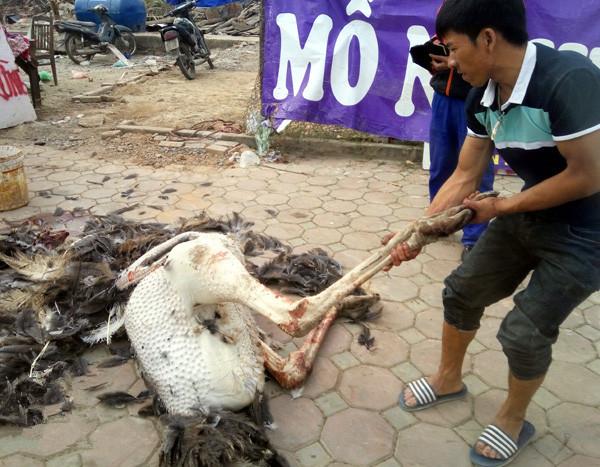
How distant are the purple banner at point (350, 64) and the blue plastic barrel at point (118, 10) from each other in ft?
29.1

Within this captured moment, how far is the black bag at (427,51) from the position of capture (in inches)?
139

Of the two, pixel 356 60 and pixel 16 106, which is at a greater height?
Result: pixel 356 60

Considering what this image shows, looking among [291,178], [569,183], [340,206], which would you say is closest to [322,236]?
[340,206]

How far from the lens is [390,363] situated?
2.87 m

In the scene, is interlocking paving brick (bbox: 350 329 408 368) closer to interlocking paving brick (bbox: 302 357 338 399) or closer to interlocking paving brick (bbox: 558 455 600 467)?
interlocking paving brick (bbox: 302 357 338 399)

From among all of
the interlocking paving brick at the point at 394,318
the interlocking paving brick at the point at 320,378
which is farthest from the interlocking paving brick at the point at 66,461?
the interlocking paving brick at the point at 394,318

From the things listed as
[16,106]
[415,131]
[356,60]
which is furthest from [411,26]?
[16,106]

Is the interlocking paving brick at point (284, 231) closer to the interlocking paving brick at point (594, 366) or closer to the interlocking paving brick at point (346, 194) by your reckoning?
the interlocking paving brick at point (346, 194)

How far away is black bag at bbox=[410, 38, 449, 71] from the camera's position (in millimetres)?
3543

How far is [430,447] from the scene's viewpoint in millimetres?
2363

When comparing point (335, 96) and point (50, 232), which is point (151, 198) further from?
point (335, 96)

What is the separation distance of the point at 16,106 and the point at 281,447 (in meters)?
6.47

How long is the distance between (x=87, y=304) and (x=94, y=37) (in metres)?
10.6

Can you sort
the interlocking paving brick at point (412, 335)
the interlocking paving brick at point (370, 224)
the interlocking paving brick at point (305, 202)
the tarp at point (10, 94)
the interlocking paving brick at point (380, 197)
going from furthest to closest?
the tarp at point (10, 94)
the interlocking paving brick at point (380, 197)
the interlocking paving brick at point (305, 202)
the interlocking paving brick at point (370, 224)
the interlocking paving brick at point (412, 335)
